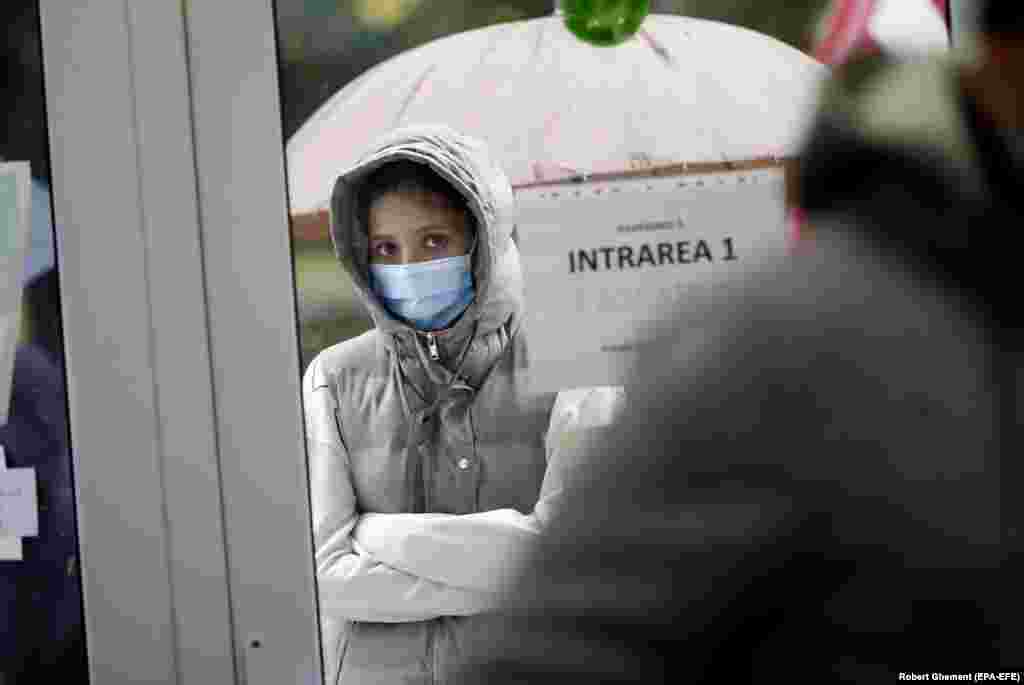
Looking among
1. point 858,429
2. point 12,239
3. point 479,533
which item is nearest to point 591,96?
point 479,533

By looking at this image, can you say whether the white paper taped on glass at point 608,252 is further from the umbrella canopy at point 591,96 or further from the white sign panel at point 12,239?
the white sign panel at point 12,239

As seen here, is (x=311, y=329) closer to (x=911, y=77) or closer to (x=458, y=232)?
(x=458, y=232)

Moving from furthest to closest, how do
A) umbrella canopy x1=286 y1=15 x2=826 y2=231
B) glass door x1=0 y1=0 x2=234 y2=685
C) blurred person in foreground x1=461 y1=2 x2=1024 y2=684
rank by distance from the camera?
glass door x1=0 y1=0 x2=234 y2=685, umbrella canopy x1=286 y1=15 x2=826 y2=231, blurred person in foreground x1=461 y1=2 x2=1024 y2=684

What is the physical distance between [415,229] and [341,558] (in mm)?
519

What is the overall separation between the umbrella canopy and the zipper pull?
0.26 m

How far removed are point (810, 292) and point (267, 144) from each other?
4.74 ft

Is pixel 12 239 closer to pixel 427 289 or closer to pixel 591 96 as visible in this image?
pixel 427 289

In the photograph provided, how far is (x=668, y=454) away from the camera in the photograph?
539mm

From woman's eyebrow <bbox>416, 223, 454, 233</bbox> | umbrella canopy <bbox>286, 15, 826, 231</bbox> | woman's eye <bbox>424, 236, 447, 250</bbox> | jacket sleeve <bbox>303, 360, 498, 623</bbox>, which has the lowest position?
jacket sleeve <bbox>303, 360, 498, 623</bbox>

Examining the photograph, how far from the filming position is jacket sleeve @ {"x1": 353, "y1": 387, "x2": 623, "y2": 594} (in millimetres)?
1703

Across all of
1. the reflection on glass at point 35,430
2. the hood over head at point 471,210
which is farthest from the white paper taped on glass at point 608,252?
the reflection on glass at point 35,430

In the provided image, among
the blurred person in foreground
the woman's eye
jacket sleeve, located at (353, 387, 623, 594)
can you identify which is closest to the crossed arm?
jacket sleeve, located at (353, 387, 623, 594)

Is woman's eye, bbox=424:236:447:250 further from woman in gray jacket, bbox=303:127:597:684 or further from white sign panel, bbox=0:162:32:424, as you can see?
white sign panel, bbox=0:162:32:424

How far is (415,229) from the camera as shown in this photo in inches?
68.3
